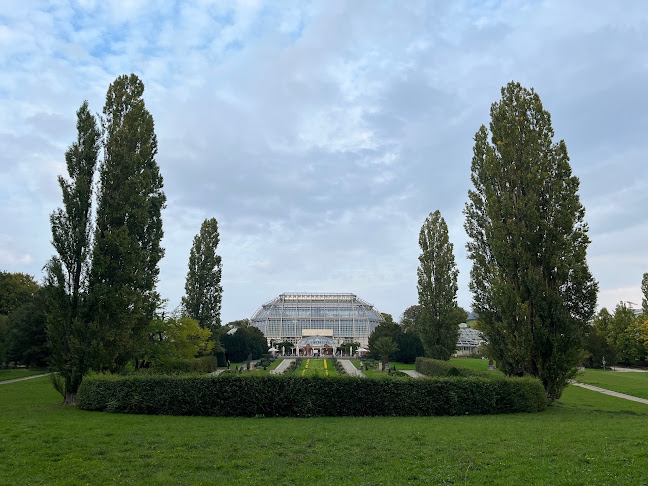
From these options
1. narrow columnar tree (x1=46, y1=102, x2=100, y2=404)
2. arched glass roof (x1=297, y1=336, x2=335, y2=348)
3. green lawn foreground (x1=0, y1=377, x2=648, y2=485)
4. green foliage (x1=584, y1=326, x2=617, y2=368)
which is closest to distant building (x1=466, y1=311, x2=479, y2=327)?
green lawn foreground (x1=0, y1=377, x2=648, y2=485)

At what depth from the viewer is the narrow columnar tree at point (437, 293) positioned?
1470 inches

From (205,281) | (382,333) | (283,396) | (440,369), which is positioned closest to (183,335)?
(205,281)

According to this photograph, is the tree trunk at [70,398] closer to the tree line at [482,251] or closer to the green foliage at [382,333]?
the tree line at [482,251]

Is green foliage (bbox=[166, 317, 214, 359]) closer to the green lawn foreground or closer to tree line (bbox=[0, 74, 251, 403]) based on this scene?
tree line (bbox=[0, 74, 251, 403])

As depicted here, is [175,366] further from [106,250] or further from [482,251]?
[482,251]

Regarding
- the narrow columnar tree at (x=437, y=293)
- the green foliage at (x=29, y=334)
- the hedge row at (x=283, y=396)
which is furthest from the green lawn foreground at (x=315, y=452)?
the green foliage at (x=29, y=334)

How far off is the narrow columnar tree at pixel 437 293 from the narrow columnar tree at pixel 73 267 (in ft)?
91.7

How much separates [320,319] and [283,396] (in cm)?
6351

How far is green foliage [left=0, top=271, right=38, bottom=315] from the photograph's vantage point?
153 ft

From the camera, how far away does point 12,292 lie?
4750 cm

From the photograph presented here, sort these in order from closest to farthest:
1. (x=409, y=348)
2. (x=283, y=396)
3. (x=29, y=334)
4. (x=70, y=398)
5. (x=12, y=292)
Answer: (x=283, y=396) → (x=70, y=398) → (x=29, y=334) → (x=12, y=292) → (x=409, y=348)

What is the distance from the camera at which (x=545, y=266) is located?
1847cm

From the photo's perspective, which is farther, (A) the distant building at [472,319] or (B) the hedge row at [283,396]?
(A) the distant building at [472,319]

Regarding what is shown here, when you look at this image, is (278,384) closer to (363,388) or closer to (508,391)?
(363,388)
